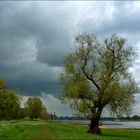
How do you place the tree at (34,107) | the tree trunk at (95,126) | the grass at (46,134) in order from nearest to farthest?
1. the grass at (46,134)
2. the tree trunk at (95,126)
3. the tree at (34,107)

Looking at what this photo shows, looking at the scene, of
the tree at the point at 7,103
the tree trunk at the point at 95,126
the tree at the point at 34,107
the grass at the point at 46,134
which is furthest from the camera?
the tree at the point at 34,107

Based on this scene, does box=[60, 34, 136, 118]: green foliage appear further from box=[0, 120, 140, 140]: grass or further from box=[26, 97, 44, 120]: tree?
box=[26, 97, 44, 120]: tree

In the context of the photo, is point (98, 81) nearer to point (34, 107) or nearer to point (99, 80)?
point (99, 80)

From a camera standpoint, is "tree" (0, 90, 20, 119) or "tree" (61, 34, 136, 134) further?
"tree" (0, 90, 20, 119)

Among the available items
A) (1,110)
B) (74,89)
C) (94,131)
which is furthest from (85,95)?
(1,110)

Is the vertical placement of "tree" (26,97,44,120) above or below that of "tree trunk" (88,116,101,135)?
above

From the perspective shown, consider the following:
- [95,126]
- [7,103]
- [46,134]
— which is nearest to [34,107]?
[7,103]

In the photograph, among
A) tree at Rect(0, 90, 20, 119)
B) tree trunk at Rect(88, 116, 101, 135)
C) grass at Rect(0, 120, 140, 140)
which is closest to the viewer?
grass at Rect(0, 120, 140, 140)

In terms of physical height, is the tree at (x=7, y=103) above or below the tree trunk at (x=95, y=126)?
above

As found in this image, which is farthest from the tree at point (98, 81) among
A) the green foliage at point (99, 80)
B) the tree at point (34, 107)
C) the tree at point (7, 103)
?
the tree at point (34, 107)

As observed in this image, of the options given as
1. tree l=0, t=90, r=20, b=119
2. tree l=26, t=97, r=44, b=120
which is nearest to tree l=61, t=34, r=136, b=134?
tree l=0, t=90, r=20, b=119

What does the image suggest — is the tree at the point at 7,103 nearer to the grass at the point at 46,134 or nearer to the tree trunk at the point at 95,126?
the grass at the point at 46,134

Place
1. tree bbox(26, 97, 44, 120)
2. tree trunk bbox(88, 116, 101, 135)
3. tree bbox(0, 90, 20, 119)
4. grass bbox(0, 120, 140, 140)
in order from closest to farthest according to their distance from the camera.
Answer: grass bbox(0, 120, 140, 140)
tree trunk bbox(88, 116, 101, 135)
tree bbox(0, 90, 20, 119)
tree bbox(26, 97, 44, 120)

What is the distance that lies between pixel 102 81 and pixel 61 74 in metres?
6.75
